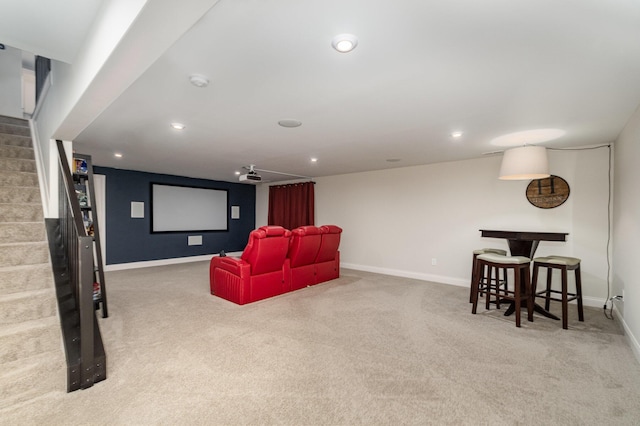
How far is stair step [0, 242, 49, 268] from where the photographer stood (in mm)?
2336

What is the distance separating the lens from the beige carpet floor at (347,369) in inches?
69.2

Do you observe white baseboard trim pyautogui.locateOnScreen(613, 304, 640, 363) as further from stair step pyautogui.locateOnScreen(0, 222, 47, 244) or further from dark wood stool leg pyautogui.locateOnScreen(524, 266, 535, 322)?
stair step pyautogui.locateOnScreen(0, 222, 47, 244)

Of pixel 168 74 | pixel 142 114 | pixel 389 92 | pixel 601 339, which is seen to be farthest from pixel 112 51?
pixel 601 339

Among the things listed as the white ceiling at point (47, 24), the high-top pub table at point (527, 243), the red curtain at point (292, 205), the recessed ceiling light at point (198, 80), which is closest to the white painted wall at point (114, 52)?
the white ceiling at point (47, 24)

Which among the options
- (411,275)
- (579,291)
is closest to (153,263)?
(411,275)

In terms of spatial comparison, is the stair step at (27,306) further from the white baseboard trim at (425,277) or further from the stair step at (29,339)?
the white baseboard trim at (425,277)

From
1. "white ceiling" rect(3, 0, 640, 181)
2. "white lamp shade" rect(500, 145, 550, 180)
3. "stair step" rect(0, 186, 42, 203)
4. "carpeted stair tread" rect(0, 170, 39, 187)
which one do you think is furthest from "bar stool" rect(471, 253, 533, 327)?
"carpeted stair tread" rect(0, 170, 39, 187)

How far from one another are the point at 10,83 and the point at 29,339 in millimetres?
5501

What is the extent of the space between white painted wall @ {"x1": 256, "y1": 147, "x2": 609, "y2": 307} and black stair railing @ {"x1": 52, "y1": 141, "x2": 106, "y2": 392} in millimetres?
5053

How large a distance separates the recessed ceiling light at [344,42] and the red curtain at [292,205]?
567 cm

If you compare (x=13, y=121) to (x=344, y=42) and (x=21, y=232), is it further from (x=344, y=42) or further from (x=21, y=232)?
(x=344, y=42)

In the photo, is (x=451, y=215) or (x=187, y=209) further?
(x=187, y=209)

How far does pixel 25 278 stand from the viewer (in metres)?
2.24

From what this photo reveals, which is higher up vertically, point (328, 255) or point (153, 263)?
point (328, 255)
